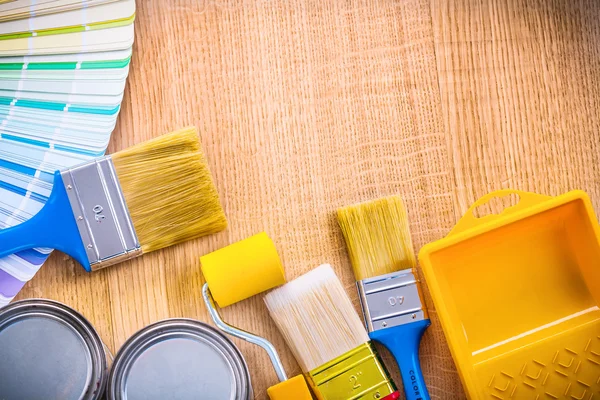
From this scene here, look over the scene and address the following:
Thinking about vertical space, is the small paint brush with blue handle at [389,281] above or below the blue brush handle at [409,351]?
above

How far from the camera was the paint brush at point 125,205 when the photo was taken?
90 cm

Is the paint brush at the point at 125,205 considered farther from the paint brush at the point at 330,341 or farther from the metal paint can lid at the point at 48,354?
the paint brush at the point at 330,341

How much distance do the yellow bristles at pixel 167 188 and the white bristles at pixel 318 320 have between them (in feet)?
0.58

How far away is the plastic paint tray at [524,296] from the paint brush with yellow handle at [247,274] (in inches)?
8.9

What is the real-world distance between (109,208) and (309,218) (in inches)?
12.2

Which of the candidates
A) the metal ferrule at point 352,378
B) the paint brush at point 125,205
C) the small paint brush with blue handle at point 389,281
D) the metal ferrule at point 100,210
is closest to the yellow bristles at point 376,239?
the small paint brush with blue handle at point 389,281

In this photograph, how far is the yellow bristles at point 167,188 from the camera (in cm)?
92

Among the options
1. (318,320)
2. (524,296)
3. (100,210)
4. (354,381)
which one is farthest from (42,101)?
(524,296)

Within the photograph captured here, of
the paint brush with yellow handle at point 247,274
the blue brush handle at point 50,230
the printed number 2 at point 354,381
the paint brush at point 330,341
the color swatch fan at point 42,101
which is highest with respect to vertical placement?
the color swatch fan at point 42,101

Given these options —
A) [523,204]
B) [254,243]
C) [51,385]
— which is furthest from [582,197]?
[51,385]

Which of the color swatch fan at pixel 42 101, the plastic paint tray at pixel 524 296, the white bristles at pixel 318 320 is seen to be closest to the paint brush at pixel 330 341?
the white bristles at pixel 318 320

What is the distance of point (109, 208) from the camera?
35.8 inches

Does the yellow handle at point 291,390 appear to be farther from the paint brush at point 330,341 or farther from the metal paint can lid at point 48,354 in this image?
the metal paint can lid at point 48,354

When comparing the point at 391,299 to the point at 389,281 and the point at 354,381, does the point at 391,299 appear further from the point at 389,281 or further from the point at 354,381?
the point at 354,381
